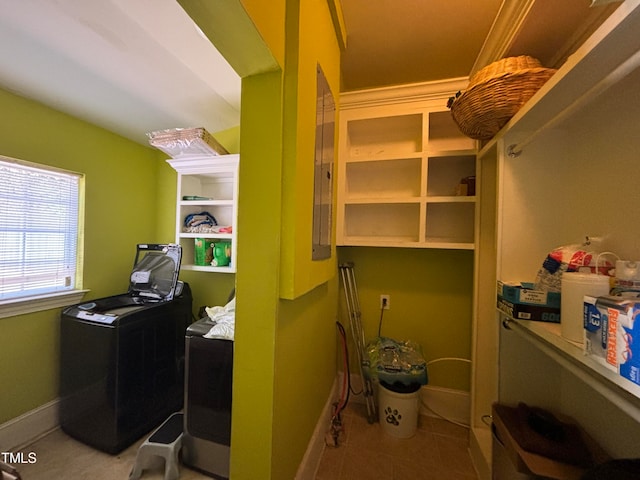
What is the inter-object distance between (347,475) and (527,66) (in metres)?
2.20

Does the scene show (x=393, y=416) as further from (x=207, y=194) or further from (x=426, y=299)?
(x=207, y=194)

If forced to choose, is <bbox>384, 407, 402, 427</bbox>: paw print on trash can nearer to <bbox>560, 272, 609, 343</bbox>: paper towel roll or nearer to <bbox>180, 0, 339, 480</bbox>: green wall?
<bbox>180, 0, 339, 480</bbox>: green wall

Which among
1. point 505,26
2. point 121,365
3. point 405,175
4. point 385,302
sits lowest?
point 121,365

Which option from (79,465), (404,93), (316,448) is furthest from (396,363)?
(79,465)

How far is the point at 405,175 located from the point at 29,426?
313 cm

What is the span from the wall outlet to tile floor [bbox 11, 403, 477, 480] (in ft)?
2.75

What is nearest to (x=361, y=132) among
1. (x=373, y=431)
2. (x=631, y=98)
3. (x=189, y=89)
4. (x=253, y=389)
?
(x=189, y=89)

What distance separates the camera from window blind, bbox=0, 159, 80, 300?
1605 mm

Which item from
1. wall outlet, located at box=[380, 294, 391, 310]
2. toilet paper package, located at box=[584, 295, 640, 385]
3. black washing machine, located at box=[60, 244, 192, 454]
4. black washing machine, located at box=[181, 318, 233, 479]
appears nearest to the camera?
toilet paper package, located at box=[584, 295, 640, 385]

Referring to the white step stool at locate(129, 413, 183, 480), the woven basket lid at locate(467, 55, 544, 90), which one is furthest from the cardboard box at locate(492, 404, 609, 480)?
the white step stool at locate(129, 413, 183, 480)

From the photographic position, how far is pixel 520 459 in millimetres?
904

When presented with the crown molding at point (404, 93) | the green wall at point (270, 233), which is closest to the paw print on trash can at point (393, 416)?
the green wall at point (270, 233)

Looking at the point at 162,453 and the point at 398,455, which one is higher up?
the point at 162,453

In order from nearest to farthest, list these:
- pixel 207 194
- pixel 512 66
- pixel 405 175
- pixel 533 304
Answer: pixel 533 304
pixel 512 66
pixel 405 175
pixel 207 194
